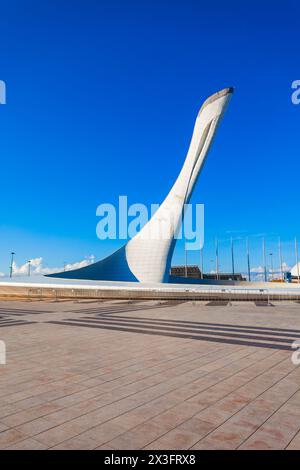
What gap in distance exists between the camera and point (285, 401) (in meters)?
3.78

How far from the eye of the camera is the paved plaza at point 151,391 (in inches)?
115

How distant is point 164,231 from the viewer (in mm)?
30000

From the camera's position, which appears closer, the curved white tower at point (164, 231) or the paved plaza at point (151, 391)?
the paved plaza at point (151, 391)

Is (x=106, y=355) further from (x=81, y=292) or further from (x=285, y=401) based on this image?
(x=81, y=292)

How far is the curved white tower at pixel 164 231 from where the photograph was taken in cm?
2969

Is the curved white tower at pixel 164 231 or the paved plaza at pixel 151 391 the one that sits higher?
the curved white tower at pixel 164 231

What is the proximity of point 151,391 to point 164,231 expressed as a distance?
85.2ft

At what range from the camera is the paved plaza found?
2930 mm

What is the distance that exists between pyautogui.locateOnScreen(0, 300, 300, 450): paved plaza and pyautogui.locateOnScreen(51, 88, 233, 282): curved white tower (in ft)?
70.4

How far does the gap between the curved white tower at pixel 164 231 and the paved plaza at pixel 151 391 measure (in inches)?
845

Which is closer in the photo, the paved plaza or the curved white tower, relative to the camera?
the paved plaza

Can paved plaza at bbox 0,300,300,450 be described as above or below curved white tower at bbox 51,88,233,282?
below

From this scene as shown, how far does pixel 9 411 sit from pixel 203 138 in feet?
97.7
